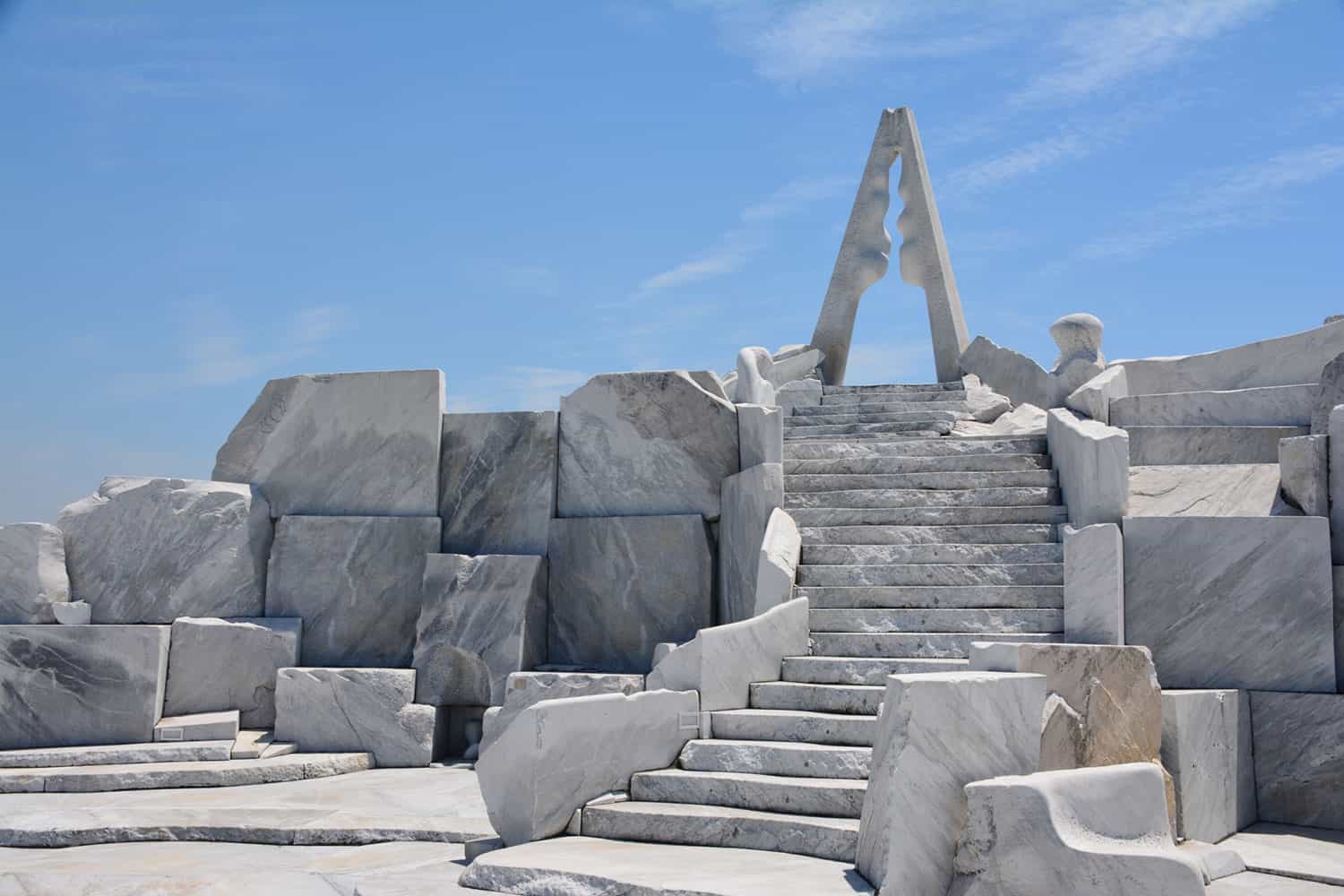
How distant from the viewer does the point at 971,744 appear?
171 inches

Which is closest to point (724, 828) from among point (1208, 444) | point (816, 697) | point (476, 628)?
point (816, 697)

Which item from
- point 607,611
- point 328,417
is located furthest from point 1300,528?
point 328,417

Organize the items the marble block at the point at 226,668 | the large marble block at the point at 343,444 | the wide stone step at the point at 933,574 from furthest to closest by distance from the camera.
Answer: the large marble block at the point at 343,444
the marble block at the point at 226,668
the wide stone step at the point at 933,574

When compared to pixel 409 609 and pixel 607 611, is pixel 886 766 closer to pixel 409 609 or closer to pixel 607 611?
pixel 607 611

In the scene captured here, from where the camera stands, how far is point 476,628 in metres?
8.66

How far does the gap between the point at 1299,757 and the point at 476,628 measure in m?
5.24

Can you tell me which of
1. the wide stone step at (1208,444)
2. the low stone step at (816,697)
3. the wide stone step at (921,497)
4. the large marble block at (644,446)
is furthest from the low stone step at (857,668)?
the wide stone step at (1208,444)

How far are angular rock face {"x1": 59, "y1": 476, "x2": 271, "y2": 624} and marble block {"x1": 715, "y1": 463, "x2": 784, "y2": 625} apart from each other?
371 cm

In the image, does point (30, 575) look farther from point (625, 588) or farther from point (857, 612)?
point (857, 612)

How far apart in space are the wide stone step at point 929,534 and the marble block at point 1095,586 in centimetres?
108

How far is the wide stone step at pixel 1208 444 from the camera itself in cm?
911

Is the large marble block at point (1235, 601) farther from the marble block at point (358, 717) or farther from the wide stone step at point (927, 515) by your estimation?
the marble block at point (358, 717)

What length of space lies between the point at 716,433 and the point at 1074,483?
2.59 meters

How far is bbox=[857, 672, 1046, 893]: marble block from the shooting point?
417cm
